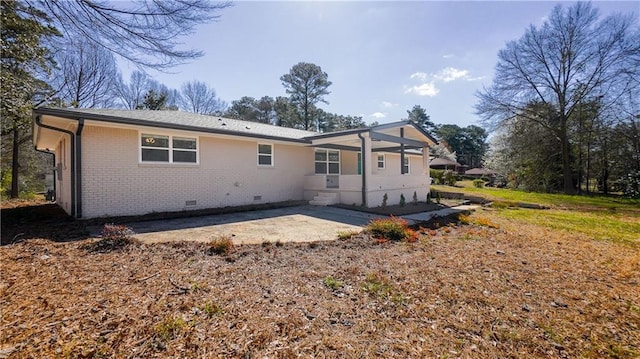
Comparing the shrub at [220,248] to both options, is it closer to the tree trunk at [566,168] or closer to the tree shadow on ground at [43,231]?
the tree shadow on ground at [43,231]

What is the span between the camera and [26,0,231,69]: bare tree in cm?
441

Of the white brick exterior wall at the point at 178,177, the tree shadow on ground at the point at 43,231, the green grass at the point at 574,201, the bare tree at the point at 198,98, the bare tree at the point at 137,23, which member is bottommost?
the green grass at the point at 574,201

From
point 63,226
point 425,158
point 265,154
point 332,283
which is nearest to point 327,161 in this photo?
point 265,154

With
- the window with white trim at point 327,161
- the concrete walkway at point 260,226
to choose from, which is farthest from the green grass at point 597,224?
the window with white trim at point 327,161

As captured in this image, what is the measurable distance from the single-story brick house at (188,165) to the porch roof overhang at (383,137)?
56 mm

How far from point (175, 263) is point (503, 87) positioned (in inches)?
1082

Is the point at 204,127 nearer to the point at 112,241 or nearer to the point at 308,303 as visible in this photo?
the point at 112,241

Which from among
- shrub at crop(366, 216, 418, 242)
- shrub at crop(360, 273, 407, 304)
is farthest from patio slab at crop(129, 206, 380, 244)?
shrub at crop(360, 273, 407, 304)

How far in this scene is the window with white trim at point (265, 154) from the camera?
11754 millimetres

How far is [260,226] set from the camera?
7.54m

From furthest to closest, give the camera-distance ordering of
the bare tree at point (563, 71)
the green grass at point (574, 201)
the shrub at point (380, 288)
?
the bare tree at point (563, 71), the green grass at point (574, 201), the shrub at point (380, 288)

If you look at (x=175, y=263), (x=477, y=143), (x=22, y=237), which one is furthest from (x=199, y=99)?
(x=477, y=143)

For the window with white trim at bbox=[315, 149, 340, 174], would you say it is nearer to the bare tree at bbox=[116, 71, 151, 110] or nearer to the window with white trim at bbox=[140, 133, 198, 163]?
the window with white trim at bbox=[140, 133, 198, 163]

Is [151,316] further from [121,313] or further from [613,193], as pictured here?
[613,193]
